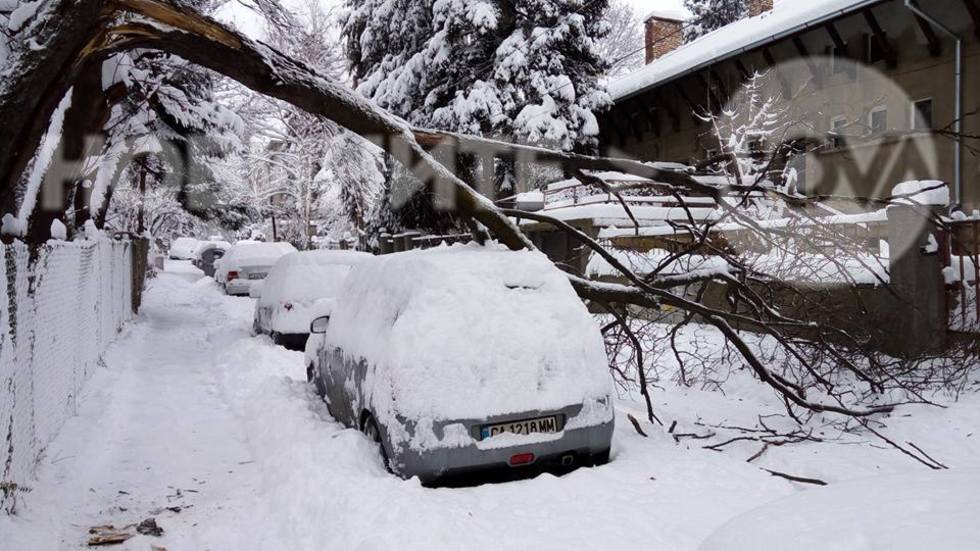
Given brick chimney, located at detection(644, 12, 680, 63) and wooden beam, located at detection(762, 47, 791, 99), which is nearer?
wooden beam, located at detection(762, 47, 791, 99)

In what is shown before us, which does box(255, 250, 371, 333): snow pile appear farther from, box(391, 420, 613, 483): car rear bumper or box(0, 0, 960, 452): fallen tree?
box(391, 420, 613, 483): car rear bumper

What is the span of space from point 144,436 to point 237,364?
349 cm

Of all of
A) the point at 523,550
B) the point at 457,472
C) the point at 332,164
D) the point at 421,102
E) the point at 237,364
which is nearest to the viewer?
the point at 523,550

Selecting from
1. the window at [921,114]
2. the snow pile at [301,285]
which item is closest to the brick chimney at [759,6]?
the window at [921,114]

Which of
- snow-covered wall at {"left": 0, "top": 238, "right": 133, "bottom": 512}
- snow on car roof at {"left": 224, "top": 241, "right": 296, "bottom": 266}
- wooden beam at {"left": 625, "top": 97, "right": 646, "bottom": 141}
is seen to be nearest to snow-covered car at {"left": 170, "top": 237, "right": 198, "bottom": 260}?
snow on car roof at {"left": 224, "top": 241, "right": 296, "bottom": 266}

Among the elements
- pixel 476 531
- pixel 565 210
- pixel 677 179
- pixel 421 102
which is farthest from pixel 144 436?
pixel 421 102

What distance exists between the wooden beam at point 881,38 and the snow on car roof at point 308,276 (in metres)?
14.1

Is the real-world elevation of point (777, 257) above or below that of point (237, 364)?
above

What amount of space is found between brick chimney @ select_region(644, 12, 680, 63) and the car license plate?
2824 cm

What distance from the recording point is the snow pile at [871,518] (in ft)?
5.23

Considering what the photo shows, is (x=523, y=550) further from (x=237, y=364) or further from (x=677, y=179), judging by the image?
(x=237, y=364)

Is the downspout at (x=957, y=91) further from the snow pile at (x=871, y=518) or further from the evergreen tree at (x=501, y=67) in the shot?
the snow pile at (x=871, y=518)

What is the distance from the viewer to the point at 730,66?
20641mm

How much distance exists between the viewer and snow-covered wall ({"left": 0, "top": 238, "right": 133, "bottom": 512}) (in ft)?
14.0
